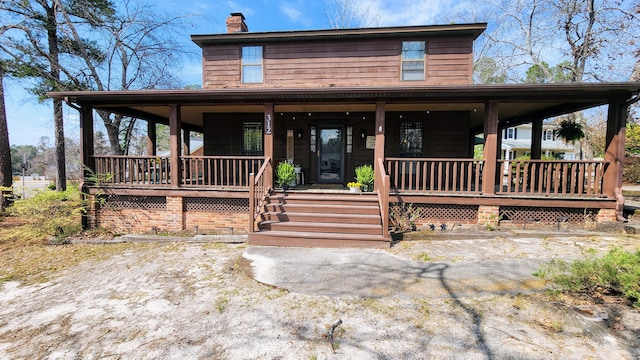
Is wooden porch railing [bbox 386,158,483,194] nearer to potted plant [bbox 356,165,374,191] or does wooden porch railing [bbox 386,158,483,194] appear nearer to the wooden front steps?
potted plant [bbox 356,165,374,191]

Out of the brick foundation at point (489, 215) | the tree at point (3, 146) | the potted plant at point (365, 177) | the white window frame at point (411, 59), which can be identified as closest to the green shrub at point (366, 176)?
the potted plant at point (365, 177)

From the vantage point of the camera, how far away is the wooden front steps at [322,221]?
19.7ft

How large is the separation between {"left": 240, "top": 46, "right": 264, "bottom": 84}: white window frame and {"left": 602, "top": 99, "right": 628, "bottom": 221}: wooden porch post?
9700 millimetres

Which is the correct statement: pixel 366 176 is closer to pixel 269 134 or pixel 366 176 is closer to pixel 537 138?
pixel 269 134

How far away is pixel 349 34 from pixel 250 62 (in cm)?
356

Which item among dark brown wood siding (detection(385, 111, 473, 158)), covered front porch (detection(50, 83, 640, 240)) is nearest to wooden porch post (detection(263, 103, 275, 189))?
covered front porch (detection(50, 83, 640, 240))

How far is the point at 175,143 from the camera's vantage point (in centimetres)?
752

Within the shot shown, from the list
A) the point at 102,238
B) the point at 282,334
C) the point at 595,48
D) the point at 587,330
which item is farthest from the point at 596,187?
the point at 595,48

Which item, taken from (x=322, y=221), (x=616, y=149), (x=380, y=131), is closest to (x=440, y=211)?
(x=380, y=131)

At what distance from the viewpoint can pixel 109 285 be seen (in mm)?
4457

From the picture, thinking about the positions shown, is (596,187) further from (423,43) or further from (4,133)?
(4,133)

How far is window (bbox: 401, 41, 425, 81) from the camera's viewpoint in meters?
9.65

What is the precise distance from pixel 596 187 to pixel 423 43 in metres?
6.23

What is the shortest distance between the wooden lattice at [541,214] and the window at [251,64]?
28.0 ft
